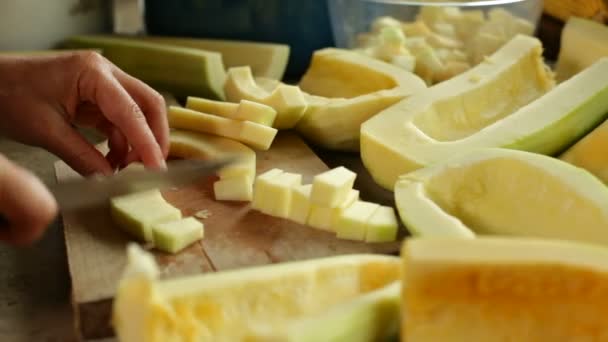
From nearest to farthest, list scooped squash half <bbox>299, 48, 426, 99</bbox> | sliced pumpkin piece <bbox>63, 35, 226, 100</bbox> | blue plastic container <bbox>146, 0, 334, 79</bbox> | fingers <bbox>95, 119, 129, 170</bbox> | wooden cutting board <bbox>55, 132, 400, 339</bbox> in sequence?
wooden cutting board <bbox>55, 132, 400, 339</bbox>
fingers <bbox>95, 119, 129, 170</bbox>
scooped squash half <bbox>299, 48, 426, 99</bbox>
sliced pumpkin piece <bbox>63, 35, 226, 100</bbox>
blue plastic container <bbox>146, 0, 334, 79</bbox>

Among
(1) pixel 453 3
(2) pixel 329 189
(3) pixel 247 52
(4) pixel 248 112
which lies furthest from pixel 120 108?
(1) pixel 453 3

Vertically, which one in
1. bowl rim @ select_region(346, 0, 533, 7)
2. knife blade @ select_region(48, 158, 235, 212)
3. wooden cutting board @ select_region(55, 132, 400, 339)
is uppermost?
bowl rim @ select_region(346, 0, 533, 7)

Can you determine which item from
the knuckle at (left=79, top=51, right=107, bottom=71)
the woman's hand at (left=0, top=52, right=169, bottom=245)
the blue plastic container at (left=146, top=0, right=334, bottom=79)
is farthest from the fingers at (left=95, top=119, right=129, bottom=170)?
the blue plastic container at (left=146, top=0, right=334, bottom=79)

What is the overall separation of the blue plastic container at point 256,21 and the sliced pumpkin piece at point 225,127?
1.53 feet

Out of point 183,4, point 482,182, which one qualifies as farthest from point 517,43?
point 183,4

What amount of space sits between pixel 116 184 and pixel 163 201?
12cm

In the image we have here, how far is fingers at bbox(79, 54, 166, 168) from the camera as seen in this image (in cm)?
106

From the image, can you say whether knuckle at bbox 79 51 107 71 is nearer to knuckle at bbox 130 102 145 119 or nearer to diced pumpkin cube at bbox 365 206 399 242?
knuckle at bbox 130 102 145 119

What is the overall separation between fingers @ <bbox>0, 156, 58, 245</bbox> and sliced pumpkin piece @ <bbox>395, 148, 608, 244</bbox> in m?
0.43

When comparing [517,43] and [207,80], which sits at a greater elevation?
[517,43]

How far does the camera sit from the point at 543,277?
68 cm

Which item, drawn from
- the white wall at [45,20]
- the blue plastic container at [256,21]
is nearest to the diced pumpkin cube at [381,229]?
the blue plastic container at [256,21]

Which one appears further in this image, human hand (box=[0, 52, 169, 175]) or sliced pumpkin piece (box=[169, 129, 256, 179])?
sliced pumpkin piece (box=[169, 129, 256, 179])

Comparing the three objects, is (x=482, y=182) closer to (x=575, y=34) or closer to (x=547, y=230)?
(x=547, y=230)
